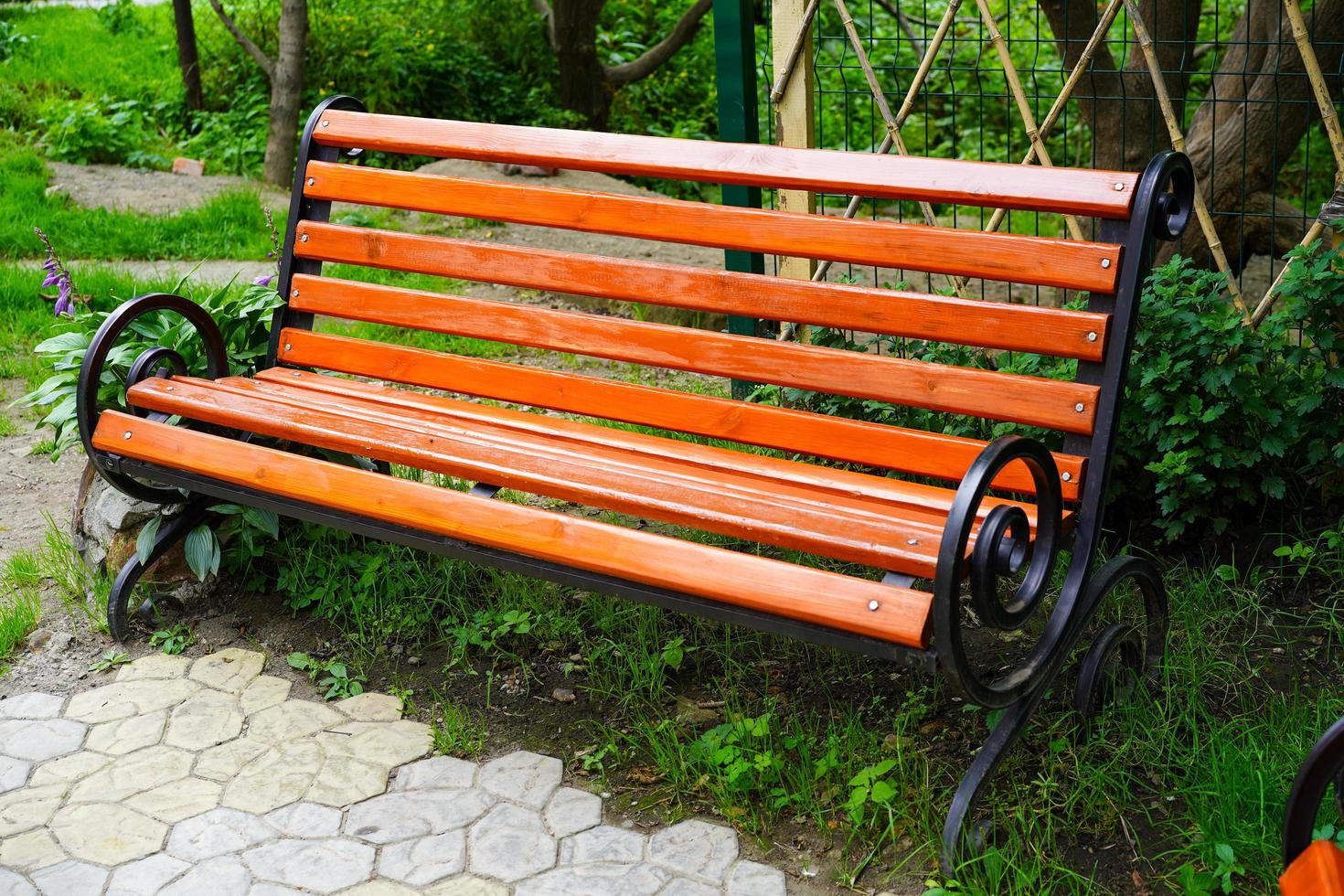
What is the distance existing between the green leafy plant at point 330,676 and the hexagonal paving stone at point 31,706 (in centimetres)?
57

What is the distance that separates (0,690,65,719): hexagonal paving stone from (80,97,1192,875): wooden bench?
10.6 inches

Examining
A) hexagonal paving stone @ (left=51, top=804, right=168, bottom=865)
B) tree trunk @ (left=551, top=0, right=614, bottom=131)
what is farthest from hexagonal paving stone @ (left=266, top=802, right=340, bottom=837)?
tree trunk @ (left=551, top=0, right=614, bottom=131)

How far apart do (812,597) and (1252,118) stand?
355 centimetres

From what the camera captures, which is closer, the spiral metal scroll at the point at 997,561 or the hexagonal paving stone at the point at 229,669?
the spiral metal scroll at the point at 997,561

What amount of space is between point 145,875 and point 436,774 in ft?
2.05

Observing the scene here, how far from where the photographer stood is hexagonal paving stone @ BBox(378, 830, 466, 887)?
2.63 meters

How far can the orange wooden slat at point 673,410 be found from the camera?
113 inches

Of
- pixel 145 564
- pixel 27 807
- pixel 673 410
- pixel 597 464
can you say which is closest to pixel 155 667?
pixel 145 564

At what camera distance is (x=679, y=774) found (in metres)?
2.87

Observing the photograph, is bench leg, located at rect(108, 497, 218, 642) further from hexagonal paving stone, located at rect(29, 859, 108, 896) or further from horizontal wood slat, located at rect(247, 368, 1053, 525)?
hexagonal paving stone, located at rect(29, 859, 108, 896)

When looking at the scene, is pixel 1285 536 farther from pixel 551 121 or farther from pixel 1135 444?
pixel 551 121

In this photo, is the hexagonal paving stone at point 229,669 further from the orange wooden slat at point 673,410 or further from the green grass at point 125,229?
the green grass at point 125,229

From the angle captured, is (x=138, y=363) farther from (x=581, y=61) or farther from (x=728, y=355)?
(x=581, y=61)

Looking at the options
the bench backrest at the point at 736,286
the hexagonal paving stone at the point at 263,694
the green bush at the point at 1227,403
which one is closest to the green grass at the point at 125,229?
the bench backrest at the point at 736,286
